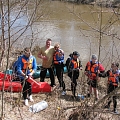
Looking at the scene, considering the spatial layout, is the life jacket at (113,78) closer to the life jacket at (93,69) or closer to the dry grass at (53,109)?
the dry grass at (53,109)

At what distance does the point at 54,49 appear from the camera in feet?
22.9

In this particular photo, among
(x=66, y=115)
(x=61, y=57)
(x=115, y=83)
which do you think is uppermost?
(x=61, y=57)

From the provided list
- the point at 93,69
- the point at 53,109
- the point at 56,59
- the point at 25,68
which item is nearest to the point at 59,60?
the point at 56,59

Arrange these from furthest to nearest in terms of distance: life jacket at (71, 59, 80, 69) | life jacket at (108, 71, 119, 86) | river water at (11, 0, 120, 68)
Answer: river water at (11, 0, 120, 68) → life jacket at (71, 59, 80, 69) → life jacket at (108, 71, 119, 86)

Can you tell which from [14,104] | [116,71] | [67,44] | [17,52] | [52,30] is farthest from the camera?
[52,30]

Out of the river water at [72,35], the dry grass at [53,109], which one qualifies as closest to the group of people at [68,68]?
the dry grass at [53,109]

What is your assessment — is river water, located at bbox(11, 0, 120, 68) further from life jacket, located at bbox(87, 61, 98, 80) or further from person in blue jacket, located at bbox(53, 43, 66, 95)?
life jacket, located at bbox(87, 61, 98, 80)

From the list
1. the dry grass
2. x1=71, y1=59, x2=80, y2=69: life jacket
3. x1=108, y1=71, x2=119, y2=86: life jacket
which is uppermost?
x1=71, y1=59, x2=80, y2=69: life jacket

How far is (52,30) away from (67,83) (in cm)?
912

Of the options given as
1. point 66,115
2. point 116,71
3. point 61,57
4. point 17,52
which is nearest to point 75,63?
point 61,57

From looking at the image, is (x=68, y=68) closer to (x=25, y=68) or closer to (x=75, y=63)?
(x=75, y=63)

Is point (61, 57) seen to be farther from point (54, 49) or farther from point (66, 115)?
point (66, 115)

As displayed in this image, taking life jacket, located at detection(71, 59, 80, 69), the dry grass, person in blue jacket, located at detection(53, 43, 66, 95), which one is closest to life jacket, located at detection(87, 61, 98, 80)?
life jacket, located at detection(71, 59, 80, 69)

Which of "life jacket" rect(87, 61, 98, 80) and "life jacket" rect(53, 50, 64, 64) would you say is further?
"life jacket" rect(53, 50, 64, 64)
